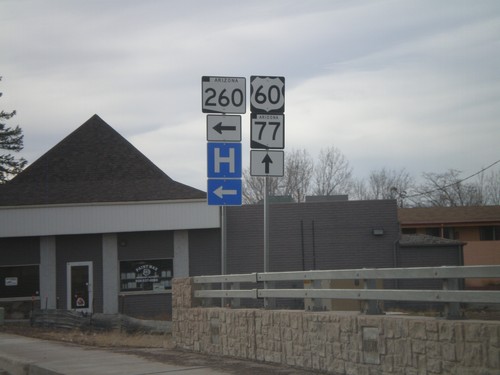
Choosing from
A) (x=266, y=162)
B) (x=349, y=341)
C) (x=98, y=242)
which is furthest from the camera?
(x=98, y=242)

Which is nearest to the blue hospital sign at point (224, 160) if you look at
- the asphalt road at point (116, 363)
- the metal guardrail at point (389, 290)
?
the metal guardrail at point (389, 290)

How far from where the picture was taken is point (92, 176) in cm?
3612

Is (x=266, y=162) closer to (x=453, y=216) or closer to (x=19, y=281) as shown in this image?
(x=19, y=281)

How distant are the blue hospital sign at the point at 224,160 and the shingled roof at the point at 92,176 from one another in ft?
64.2

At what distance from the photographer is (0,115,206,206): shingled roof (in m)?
33.3

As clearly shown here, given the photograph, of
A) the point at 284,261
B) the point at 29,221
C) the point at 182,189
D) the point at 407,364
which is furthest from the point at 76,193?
the point at 407,364

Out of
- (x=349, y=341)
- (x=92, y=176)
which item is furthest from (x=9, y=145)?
(x=349, y=341)

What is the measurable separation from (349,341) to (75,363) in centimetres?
579

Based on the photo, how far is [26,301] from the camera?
32844 mm

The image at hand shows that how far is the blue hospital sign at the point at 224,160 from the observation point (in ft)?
43.5

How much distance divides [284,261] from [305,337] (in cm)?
2335

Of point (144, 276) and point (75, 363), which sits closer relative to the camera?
point (75, 363)

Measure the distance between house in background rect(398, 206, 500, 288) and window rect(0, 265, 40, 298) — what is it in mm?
22057

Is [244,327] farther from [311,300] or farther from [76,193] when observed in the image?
[76,193]
